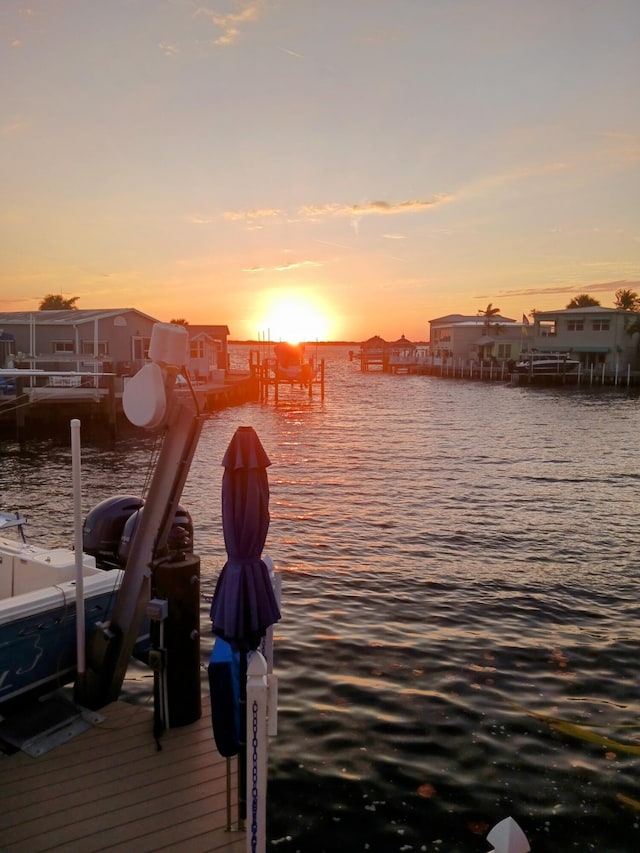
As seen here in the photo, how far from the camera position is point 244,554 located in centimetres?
553

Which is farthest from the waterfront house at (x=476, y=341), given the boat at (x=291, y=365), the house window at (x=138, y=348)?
the house window at (x=138, y=348)

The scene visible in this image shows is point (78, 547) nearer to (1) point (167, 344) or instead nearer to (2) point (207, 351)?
(1) point (167, 344)

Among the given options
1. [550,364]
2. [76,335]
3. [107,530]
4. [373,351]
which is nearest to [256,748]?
[107,530]

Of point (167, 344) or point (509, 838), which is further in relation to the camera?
point (167, 344)

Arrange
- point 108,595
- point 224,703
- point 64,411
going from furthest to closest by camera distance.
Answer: point 64,411 < point 108,595 < point 224,703

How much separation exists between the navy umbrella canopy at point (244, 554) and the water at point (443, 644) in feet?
7.33

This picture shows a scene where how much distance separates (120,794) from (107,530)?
13.6 feet

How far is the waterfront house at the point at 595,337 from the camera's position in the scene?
79.0 metres

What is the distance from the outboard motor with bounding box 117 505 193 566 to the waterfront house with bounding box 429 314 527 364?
296ft

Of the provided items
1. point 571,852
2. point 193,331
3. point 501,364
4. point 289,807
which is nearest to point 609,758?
point 571,852

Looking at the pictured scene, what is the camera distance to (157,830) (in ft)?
16.8

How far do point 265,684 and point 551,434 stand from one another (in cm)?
3695

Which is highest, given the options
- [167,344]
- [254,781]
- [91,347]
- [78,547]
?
[91,347]

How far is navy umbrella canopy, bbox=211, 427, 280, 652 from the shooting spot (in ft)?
17.9
